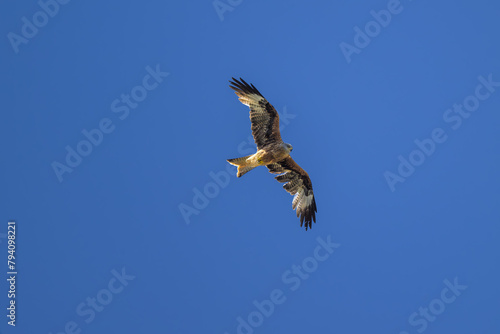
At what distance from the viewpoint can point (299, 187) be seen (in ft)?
95.9

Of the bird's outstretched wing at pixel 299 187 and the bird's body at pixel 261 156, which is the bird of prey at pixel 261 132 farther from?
the bird's outstretched wing at pixel 299 187

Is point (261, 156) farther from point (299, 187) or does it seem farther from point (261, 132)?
point (299, 187)

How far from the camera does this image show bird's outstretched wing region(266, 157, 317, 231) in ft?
94.3

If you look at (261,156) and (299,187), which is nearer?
(261,156)

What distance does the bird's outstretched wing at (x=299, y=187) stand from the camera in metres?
28.7

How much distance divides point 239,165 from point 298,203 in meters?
3.24

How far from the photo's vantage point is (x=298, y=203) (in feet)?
96.2

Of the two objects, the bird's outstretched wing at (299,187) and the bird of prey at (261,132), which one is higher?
the bird of prey at (261,132)

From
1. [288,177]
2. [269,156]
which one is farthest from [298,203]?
[269,156]

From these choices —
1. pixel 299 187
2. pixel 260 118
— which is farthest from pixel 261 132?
pixel 299 187

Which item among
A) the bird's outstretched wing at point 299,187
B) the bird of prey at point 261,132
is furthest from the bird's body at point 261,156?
the bird's outstretched wing at point 299,187

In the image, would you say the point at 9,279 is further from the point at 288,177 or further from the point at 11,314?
the point at 288,177

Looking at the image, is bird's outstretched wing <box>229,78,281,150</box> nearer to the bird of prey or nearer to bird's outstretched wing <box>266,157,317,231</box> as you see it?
the bird of prey

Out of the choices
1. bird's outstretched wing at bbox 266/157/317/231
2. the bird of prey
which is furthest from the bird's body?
bird's outstretched wing at bbox 266/157/317/231
